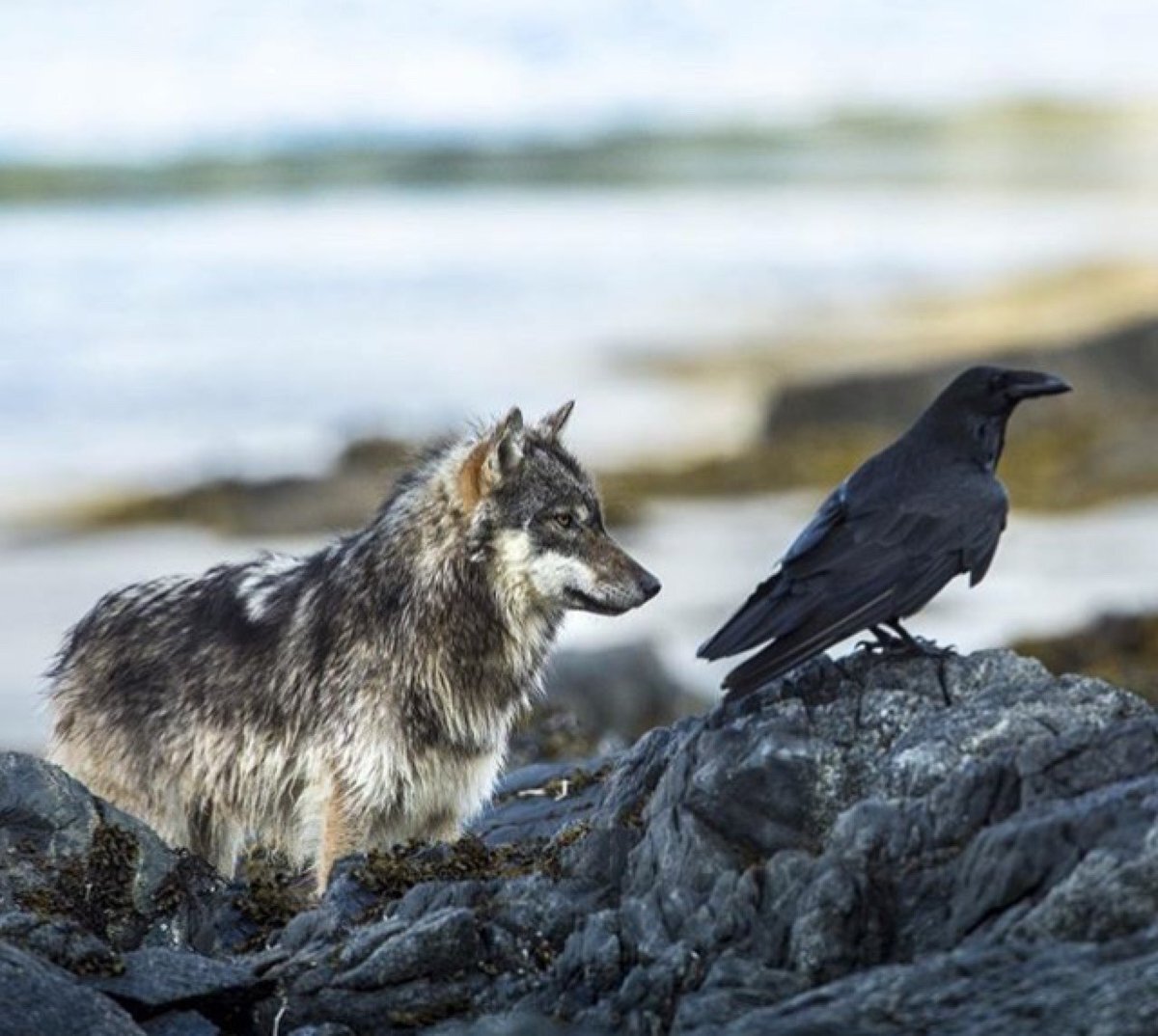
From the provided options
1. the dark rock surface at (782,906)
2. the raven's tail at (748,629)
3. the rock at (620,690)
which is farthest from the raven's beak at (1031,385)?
the rock at (620,690)

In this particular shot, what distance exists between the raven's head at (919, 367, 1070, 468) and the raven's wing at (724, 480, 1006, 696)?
0.33 m

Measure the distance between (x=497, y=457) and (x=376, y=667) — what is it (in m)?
1.22

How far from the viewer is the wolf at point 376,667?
14102 mm

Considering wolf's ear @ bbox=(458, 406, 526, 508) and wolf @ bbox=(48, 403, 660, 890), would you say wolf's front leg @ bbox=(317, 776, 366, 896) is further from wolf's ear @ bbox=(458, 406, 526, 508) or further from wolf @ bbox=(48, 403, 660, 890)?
wolf's ear @ bbox=(458, 406, 526, 508)

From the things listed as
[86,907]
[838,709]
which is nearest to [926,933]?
[838,709]

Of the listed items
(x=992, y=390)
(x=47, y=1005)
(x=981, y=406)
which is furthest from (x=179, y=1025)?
(x=992, y=390)

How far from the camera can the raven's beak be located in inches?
468

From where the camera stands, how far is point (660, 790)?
36.1ft

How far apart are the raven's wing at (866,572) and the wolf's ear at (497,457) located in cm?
324

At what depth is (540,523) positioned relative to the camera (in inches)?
557

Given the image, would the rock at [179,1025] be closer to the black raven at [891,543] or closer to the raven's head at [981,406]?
the black raven at [891,543]

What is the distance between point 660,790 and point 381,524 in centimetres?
406

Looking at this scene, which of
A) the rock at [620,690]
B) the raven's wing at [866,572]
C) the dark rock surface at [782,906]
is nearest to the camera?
the dark rock surface at [782,906]

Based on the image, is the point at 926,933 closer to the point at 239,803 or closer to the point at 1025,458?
the point at 239,803
